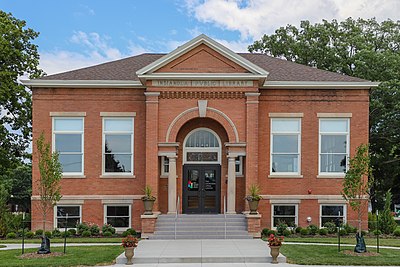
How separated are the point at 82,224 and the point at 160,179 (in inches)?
174

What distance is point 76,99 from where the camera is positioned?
26.7 metres

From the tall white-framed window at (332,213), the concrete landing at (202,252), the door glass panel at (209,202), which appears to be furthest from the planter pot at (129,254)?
the tall white-framed window at (332,213)

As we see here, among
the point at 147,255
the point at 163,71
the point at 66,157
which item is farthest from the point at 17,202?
the point at 147,255

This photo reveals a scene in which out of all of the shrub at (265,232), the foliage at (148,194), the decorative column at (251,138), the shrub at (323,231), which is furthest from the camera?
the shrub at (323,231)

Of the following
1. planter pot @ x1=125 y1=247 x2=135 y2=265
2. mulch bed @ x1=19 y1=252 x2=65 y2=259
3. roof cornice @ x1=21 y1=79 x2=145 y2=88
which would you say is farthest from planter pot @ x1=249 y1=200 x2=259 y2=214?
mulch bed @ x1=19 y1=252 x2=65 y2=259

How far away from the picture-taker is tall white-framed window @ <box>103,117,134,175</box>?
1050 inches

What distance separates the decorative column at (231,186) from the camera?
24.9 meters

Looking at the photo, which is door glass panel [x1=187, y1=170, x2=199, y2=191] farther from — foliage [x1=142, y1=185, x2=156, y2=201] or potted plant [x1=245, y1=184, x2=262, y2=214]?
potted plant [x1=245, y1=184, x2=262, y2=214]

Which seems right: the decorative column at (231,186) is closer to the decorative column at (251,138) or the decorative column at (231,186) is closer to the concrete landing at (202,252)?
the decorative column at (251,138)

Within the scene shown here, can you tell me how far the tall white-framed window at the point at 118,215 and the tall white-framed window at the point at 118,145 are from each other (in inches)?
70.1

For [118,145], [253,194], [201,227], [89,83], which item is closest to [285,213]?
[253,194]

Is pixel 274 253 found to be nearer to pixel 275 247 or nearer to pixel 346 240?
pixel 275 247

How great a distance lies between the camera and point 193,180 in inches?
1059

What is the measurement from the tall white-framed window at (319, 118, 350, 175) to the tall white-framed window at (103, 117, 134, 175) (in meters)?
9.83
